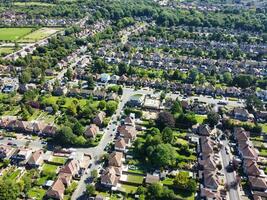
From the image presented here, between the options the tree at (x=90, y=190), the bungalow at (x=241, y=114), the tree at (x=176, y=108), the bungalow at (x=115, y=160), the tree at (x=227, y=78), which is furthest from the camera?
the tree at (x=227, y=78)

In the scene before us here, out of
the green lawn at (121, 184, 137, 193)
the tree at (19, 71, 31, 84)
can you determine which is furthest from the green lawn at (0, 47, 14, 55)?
the green lawn at (121, 184, 137, 193)

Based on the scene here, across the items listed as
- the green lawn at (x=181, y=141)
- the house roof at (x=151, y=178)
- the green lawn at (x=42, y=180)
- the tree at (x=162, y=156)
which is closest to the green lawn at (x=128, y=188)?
the house roof at (x=151, y=178)

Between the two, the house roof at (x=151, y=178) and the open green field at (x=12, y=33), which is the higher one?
the house roof at (x=151, y=178)

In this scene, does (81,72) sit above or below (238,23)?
below

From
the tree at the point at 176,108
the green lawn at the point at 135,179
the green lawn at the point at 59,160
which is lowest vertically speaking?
the green lawn at the point at 59,160

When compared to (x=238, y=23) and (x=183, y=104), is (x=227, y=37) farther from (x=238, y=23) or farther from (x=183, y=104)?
(x=183, y=104)

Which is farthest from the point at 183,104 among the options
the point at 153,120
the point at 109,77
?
the point at 109,77

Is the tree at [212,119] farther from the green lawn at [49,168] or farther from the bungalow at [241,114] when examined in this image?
the green lawn at [49,168]
